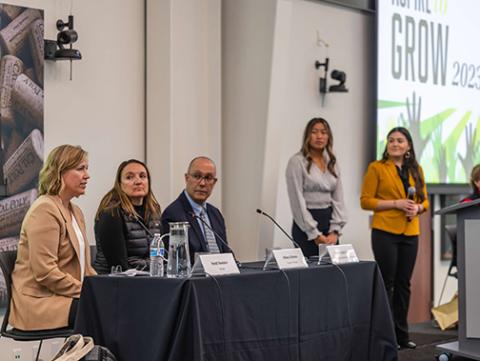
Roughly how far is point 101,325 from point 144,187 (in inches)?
43.6

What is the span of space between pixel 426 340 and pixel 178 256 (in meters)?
3.25

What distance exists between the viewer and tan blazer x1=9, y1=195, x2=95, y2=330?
4.32 m

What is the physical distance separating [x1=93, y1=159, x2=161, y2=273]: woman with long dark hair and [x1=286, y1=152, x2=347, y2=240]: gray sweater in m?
1.34

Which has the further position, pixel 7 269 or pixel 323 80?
pixel 323 80

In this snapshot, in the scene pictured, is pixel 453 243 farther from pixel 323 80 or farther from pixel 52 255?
pixel 52 255

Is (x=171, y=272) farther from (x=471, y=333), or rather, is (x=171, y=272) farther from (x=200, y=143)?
(x=200, y=143)

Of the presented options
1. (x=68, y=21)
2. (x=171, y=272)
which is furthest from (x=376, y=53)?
(x=171, y=272)

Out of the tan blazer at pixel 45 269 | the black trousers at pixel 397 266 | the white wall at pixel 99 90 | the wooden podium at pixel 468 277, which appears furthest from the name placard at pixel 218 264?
the black trousers at pixel 397 266

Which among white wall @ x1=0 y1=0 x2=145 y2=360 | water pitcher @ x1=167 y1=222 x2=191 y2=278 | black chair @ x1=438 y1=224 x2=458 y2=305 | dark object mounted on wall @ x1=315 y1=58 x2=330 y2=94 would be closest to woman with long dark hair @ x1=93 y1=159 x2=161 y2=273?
water pitcher @ x1=167 y1=222 x2=191 y2=278

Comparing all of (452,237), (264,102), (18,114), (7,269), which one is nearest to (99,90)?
(18,114)

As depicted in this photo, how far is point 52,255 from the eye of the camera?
4.34m

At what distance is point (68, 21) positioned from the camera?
5.57 m

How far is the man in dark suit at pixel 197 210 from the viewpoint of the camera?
187 inches

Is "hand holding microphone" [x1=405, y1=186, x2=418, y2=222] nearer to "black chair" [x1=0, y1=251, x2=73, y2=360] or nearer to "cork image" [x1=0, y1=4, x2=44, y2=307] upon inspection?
"cork image" [x1=0, y1=4, x2=44, y2=307]
